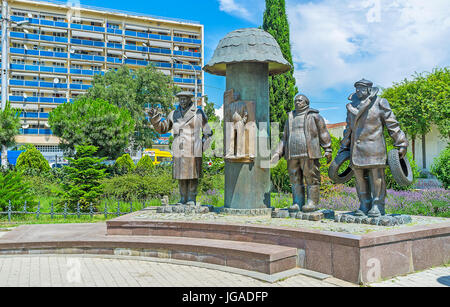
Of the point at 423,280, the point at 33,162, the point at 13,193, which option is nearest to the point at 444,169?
the point at 423,280

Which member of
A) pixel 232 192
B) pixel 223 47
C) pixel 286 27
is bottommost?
pixel 232 192

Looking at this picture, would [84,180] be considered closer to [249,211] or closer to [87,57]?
[249,211]

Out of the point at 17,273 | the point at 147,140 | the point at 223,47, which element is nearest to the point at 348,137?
the point at 223,47

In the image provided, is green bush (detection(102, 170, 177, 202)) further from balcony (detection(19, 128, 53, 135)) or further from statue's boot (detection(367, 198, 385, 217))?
balcony (detection(19, 128, 53, 135))

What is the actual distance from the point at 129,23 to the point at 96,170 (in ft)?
154

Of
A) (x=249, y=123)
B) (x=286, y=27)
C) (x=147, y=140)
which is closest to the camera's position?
(x=249, y=123)

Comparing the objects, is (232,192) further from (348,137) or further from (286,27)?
(286,27)

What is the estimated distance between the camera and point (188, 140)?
8195mm

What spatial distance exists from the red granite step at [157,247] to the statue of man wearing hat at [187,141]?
1566 millimetres

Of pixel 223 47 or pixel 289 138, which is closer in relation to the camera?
pixel 289 138

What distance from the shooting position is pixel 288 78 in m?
22.2

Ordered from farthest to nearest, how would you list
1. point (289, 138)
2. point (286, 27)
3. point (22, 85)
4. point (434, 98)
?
1. point (22, 85)
2. point (434, 98)
3. point (286, 27)
4. point (289, 138)

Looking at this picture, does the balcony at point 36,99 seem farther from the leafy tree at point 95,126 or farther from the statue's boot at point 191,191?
the statue's boot at point 191,191

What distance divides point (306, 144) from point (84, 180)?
23.4ft
